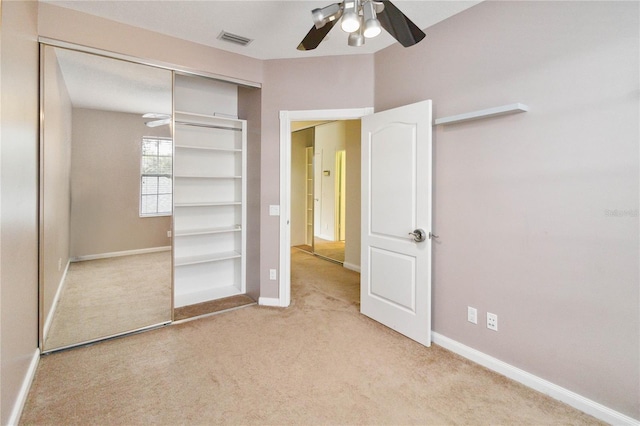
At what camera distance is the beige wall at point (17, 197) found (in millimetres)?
1562

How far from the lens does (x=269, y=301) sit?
3471 mm

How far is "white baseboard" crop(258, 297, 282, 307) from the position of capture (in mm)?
3457

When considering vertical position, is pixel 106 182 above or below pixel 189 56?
below

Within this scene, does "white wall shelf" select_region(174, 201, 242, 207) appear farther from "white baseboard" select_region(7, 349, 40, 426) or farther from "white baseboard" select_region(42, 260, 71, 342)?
"white baseboard" select_region(7, 349, 40, 426)

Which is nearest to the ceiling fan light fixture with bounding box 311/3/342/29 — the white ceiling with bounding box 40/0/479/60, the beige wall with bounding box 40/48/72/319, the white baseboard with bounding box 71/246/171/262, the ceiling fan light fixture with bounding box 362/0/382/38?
the ceiling fan light fixture with bounding box 362/0/382/38

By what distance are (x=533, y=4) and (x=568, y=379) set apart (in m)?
2.36

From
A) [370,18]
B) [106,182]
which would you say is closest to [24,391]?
[106,182]

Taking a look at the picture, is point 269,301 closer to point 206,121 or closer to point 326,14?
point 206,121

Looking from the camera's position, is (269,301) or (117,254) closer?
(117,254)

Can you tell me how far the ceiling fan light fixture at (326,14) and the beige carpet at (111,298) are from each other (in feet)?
7.92

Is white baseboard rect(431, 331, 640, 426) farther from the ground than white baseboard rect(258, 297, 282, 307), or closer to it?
closer to it

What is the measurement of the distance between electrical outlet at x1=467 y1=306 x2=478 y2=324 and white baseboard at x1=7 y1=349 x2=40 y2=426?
2.89m

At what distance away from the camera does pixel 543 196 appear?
201 cm

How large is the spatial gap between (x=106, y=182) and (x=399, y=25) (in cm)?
258
